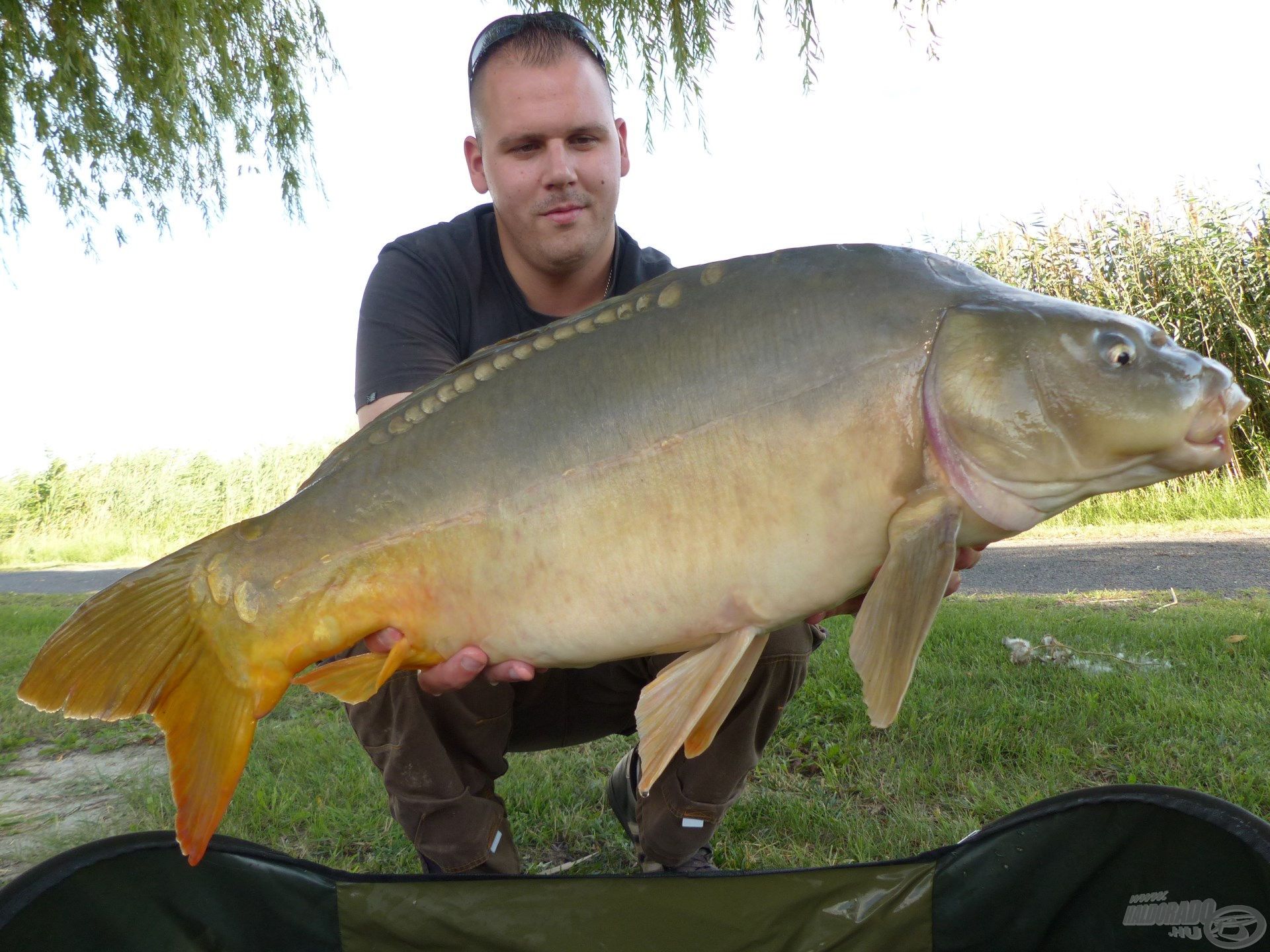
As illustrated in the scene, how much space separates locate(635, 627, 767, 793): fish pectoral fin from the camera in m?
1.36

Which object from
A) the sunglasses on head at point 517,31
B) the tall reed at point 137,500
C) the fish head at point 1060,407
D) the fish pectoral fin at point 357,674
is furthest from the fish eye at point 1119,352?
the tall reed at point 137,500

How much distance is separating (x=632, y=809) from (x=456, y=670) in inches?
33.6

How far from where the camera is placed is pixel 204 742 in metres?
1.40

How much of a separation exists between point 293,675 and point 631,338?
704mm

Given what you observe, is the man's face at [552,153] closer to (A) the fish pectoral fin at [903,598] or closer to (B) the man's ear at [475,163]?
(B) the man's ear at [475,163]

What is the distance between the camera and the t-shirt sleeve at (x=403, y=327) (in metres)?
2.07

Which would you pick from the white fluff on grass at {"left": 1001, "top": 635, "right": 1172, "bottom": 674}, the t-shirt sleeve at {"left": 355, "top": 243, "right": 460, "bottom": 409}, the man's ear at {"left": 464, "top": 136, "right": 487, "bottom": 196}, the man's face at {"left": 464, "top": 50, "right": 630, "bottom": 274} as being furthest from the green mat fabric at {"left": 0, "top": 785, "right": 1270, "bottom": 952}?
the man's ear at {"left": 464, "top": 136, "right": 487, "bottom": 196}

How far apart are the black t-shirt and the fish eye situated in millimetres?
1195

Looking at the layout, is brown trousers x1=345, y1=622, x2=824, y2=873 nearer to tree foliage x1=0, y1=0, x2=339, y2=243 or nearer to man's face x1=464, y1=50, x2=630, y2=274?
man's face x1=464, y1=50, x2=630, y2=274

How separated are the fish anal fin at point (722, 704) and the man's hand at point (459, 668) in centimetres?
28

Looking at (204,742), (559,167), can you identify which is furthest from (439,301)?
(204,742)

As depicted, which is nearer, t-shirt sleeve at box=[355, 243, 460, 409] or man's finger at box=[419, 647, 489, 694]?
man's finger at box=[419, 647, 489, 694]

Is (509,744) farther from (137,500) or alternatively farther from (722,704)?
(137,500)

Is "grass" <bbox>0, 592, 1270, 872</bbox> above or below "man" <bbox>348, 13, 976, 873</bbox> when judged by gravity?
below
